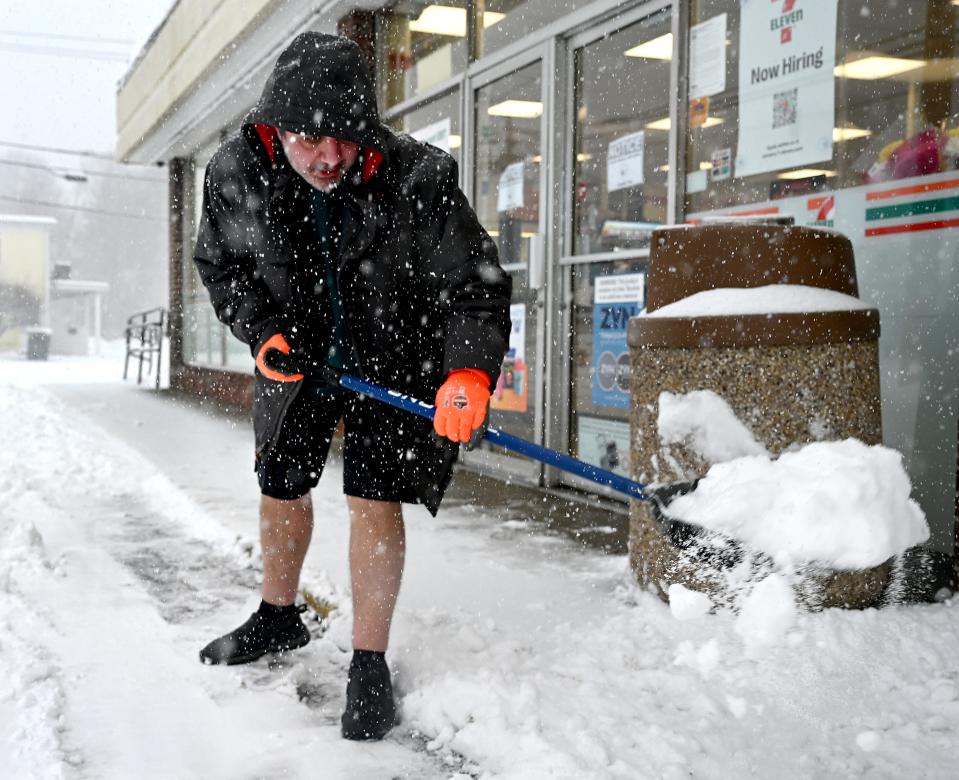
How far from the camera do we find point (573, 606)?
11.6ft

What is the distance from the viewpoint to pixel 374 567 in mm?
2670

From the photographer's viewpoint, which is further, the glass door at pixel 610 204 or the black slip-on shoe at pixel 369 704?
the glass door at pixel 610 204

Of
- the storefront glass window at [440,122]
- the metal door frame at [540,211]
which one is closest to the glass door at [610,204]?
the metal door frame at [540,211]

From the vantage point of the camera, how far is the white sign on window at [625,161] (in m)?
5.40

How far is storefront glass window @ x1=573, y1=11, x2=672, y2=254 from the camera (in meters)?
5.18

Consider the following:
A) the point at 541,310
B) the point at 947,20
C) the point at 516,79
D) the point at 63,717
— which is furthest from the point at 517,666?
the point at 516,79

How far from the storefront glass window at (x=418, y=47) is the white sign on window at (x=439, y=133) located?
0.94ft

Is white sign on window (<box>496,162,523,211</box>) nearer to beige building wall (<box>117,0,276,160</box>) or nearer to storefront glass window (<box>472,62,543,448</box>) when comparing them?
storefront glass window (<box>472,62,543,448</box>)

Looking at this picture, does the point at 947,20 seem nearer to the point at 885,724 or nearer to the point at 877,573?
the point at 877,573

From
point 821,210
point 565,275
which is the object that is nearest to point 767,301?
point 821,210

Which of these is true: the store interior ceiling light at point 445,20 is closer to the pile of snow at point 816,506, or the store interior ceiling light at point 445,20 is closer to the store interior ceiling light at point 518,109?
the store interior ceiling light at point 518,109

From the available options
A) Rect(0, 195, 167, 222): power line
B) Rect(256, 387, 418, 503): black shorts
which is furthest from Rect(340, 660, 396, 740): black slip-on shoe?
Rect(0, 195, 167, 222): power line

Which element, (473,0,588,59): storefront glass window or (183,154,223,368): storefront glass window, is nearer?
(473,0,588,59): storefront glass window

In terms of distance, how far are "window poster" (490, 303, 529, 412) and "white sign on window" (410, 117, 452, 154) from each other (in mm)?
1544
